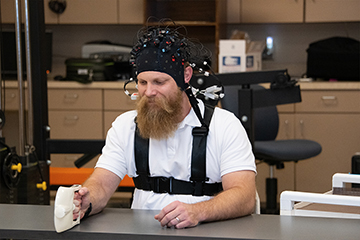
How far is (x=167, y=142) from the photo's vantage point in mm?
1539

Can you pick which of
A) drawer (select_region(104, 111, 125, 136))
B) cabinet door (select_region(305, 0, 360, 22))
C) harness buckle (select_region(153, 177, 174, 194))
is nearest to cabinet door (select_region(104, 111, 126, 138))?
drawer (select_region(104, 111, 125, 136))

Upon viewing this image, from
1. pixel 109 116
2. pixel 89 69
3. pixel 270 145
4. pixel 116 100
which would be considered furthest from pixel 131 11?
pixel 270 145

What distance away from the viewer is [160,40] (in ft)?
5.04

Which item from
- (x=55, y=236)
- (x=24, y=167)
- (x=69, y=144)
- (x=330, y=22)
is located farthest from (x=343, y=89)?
(x=55, y=236)

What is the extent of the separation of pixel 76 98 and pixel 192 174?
94.0 inches

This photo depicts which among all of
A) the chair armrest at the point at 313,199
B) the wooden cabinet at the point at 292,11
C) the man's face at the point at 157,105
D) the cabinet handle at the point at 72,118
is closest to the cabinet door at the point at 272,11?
the wooden cabinet at the point at 292,11

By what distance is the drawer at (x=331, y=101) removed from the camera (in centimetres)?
347

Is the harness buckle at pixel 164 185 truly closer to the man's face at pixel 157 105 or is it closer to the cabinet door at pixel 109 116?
the man's face at pixel 157 105

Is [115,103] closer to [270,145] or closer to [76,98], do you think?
[76,98]

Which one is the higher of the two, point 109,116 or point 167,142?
point 167,142

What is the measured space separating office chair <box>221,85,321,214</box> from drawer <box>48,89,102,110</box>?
125 cm

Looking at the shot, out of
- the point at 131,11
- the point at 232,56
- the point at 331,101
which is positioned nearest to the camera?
the point at 232,56

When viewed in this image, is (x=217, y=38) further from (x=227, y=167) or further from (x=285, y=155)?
(x=227, y=167)

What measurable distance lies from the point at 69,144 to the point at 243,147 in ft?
3.83
